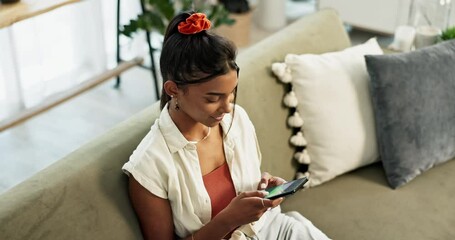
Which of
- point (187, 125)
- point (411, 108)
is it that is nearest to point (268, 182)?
point (187, 125)

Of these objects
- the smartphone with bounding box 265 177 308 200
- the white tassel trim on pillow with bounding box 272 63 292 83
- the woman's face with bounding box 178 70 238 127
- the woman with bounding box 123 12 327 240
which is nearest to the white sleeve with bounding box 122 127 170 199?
the woman with bounding box 123 12 327 240

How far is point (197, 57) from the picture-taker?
1337mm

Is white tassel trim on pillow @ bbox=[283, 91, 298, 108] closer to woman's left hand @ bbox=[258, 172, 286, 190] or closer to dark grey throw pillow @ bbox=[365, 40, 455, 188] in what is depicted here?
dark grey throw pillow @ bbox=[365, 40, 455, 188]

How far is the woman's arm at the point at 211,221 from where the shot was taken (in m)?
1.40

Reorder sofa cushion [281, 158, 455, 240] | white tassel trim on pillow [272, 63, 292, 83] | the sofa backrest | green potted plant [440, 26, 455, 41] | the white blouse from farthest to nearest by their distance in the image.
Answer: green potted plant [440, 26, 455, 41] < white tassel trim on pillow [272, 63, 292, 83] < sofa cushion [281, 158, 455, 240] < the white blouse < the sofa backrest

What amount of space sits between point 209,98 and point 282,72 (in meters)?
0.62

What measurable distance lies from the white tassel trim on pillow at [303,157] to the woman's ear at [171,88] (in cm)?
72

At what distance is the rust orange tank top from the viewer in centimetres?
152

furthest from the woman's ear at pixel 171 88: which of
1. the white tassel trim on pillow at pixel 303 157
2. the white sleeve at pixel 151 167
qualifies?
the white tassel trim on pillow at pixel 303 157

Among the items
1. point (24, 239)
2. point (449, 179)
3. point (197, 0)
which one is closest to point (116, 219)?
point (24, 239)

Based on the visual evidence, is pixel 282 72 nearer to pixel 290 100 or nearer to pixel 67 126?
pixel 290 100

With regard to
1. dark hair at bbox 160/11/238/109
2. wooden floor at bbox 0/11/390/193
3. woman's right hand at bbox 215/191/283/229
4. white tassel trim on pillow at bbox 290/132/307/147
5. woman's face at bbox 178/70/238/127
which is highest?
dark hair at bbox 160/11/238/109

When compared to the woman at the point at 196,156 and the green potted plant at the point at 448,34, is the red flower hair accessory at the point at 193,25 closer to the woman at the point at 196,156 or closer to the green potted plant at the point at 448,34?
the woman at the point at 196,156

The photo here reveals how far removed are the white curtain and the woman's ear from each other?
1.83 m
